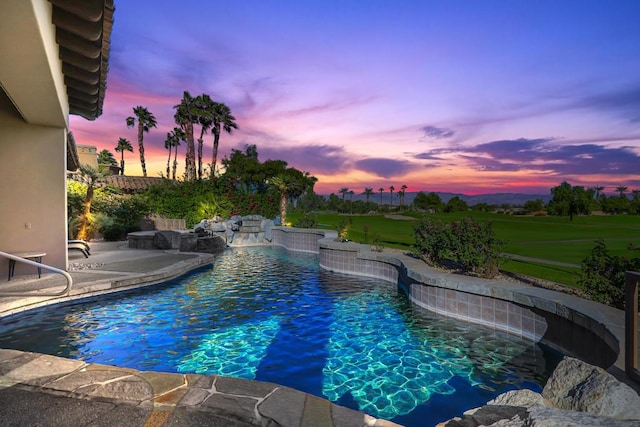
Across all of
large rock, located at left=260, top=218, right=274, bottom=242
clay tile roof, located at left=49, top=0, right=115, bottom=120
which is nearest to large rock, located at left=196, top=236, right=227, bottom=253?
large rock, located at left=260, top=218, right=274, bottom=242

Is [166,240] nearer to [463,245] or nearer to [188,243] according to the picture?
[188,243]

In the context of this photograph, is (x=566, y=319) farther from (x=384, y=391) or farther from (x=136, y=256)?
(x=136, y=256)

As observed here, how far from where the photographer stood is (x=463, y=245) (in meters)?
8.34

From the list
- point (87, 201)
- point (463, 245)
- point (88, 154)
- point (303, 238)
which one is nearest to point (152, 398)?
point (463, 245)

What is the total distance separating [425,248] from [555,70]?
8.62 m

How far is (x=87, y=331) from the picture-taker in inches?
238

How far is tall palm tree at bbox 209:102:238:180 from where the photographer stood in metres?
39.0

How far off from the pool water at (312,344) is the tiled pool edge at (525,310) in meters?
0.26

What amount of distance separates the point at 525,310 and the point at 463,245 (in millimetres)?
2588

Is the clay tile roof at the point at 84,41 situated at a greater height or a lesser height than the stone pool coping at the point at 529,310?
greater

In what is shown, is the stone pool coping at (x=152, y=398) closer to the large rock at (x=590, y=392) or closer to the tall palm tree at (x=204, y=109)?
the large rock at (x=590, y=392)

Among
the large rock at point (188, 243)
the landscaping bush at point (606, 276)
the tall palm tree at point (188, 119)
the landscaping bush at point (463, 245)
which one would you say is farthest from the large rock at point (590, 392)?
the tall palm tree at point (188, 119)

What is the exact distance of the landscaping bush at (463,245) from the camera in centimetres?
798

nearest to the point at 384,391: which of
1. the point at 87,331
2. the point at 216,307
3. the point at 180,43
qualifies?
the point at 216,307
